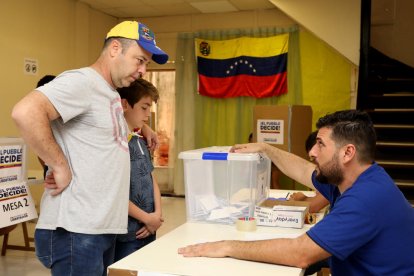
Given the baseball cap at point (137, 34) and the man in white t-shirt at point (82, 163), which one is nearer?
the man in white t-shirt at point (82, 163)

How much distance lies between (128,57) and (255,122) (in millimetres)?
4249

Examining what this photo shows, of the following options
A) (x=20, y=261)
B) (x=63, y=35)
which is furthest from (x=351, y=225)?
(x=63, y=35)

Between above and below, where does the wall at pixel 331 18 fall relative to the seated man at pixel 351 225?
above

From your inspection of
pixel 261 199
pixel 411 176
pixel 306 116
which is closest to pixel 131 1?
pixel 306 116

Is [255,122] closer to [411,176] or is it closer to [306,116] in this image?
[306,116]

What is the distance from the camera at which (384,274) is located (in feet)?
4.53

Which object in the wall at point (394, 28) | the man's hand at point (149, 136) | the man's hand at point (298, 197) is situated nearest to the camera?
the man's hand at point (149, 136)

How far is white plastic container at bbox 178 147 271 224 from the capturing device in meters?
1.98

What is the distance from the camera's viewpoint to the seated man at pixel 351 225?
1.33 metres

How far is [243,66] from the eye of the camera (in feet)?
21.7

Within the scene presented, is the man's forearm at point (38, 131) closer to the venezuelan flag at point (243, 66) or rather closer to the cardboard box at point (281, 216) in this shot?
the cardboard box at point (281, 216)

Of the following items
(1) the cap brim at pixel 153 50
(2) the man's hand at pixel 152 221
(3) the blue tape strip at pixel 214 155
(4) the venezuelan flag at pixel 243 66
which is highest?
(4) the venezuelan flag at pixel 243 66

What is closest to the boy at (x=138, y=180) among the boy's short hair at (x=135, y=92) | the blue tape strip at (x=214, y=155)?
the boy's short hair at (x=135, y=92)

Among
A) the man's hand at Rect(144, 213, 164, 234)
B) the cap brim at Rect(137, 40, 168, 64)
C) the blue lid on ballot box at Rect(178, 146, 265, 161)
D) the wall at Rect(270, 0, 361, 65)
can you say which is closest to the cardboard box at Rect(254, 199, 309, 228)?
the blue lid on ballot box at Rect(178, 146, 265, 161)
